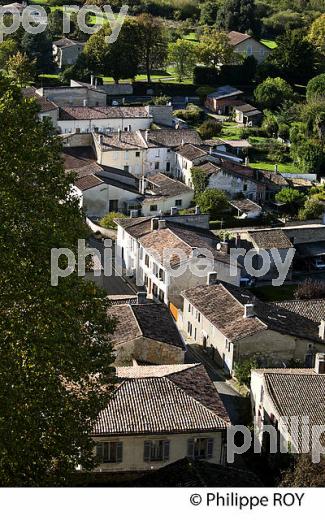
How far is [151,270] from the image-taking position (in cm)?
3216

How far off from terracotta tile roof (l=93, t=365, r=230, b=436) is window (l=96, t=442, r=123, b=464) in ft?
1.36

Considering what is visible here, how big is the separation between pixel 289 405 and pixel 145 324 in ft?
17.6

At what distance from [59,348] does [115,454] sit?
6.47m

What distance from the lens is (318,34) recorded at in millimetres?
78562

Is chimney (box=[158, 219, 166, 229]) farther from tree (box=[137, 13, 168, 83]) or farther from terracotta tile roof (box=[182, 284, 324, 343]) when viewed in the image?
tree (box=[137, 13, 168, 83])

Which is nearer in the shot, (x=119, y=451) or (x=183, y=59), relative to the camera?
(x=119, y=451)

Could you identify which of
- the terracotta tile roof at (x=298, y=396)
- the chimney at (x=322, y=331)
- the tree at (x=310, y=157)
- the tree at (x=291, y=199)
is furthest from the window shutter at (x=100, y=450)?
the tree at (x=310, y=157)

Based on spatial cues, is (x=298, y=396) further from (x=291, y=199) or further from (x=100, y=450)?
(x=291, y=199)

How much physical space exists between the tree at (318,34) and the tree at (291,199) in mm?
35160

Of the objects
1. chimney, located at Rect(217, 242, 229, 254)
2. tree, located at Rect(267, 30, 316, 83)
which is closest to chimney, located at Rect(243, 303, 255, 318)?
chimney, located at Rect(217, 242, 229, 254)

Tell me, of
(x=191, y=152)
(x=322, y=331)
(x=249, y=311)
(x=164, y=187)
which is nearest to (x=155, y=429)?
(x=249, y=311)

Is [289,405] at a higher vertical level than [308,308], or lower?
higher

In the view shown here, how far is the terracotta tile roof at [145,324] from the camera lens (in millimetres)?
23922

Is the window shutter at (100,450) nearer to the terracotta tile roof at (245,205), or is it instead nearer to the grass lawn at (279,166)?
the terracotta tile roof at (245,205)
